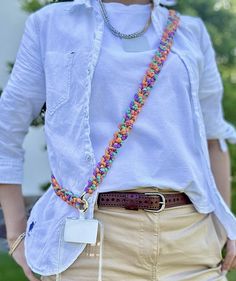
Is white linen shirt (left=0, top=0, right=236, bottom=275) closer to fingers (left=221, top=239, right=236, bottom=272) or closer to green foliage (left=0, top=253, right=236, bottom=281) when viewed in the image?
fingers (left=221, top=239, right=236, bottom=272)

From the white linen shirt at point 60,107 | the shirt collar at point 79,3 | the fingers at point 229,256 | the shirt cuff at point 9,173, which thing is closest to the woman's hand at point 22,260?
the white linen shirt at point 60,107

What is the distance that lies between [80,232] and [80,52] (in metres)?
0.43

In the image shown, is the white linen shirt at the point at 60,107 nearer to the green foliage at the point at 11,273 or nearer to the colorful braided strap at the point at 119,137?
the colorful braided strap at the point at 119,137

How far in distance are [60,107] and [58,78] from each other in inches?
2.8

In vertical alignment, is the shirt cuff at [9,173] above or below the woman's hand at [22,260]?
above

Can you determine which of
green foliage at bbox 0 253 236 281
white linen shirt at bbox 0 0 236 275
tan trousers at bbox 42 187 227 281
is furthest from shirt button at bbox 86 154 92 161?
green foliage at bbox 0 253 236 281

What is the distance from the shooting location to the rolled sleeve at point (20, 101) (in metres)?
1.53

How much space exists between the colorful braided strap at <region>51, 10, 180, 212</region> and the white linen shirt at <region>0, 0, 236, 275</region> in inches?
0.7

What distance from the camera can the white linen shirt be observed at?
1.43 meters

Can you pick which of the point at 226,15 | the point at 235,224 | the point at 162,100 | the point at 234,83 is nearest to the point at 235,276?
the point at 234,83

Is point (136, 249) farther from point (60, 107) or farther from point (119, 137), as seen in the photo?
point (60, 107)

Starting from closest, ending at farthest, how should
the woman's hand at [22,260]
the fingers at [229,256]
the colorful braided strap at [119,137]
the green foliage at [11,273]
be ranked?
the colorful braided strap at [119,137]
the woman's hand at [22,260]
the fingers at [229,256]
the green foliage at [11,273]

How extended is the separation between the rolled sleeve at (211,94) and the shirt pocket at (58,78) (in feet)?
1.31

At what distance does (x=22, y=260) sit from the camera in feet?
4.98
